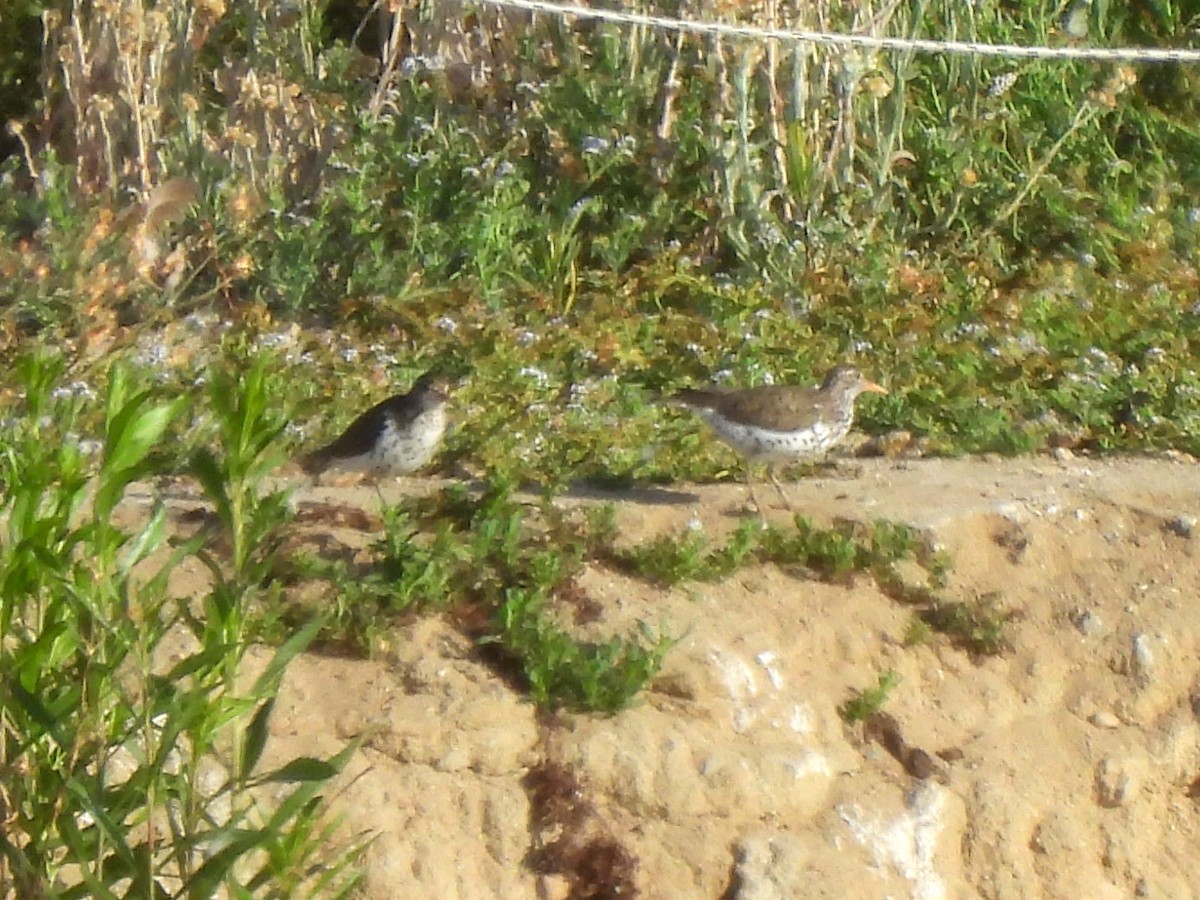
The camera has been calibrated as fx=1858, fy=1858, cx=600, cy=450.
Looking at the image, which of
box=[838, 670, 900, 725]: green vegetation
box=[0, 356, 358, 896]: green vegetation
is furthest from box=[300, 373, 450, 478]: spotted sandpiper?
box=[0, 356, 358, 896]: green vegetation

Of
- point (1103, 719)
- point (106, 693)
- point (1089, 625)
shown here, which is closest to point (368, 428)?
point (1089, 625)

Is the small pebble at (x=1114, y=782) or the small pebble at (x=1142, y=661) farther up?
the small pebble at (x=1142, y=661)

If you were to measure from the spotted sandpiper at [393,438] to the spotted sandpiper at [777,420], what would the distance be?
103cm

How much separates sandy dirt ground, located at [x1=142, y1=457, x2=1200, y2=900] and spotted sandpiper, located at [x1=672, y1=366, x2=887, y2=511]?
26 centimetres

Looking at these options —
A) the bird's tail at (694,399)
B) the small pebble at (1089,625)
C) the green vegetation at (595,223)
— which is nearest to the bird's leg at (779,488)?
the green vegetation at (595,223)

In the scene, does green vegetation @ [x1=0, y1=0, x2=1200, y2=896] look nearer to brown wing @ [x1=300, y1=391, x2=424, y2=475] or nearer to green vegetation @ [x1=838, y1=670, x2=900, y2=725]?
brown wing @ [x1=300, y1=391, x2=424, y2=475]

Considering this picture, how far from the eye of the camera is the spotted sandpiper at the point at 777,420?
678 cm

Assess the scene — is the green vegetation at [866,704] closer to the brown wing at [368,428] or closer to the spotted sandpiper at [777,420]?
the spotted sandpiper at [777,420]

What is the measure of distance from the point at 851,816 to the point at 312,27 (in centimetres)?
580

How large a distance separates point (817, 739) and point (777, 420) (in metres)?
1.44

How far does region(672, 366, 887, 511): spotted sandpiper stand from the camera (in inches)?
267

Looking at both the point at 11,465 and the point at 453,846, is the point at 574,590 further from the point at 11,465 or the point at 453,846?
the point at 11,465

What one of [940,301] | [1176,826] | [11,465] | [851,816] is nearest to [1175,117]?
[940,301]

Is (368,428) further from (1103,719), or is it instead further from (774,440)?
(1103,719)
